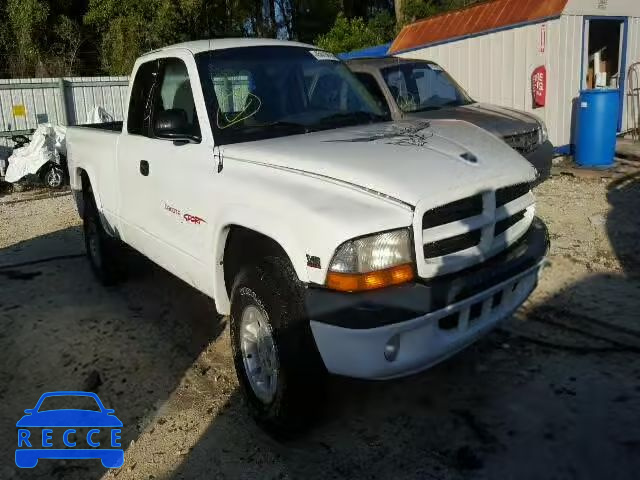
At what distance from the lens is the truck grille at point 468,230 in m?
2.86

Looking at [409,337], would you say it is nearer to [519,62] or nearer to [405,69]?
[405,69]

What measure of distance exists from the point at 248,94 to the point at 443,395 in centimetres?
220

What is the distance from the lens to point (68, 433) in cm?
353

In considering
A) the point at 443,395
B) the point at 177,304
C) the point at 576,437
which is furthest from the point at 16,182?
the point at 576,437

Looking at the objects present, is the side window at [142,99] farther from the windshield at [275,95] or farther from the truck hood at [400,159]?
the truck hood at [400,159]

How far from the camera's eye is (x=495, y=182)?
3154mm

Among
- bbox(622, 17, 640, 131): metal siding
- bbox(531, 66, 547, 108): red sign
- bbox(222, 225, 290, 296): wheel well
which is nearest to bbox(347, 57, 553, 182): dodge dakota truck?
bbox(531, 66, 547, 108): red sign

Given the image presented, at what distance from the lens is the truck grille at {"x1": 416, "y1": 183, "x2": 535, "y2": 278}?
112 inches

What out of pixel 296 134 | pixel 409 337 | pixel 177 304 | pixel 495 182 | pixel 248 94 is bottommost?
pixel 177 304

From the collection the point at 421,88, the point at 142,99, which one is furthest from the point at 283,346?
the point at 421,88

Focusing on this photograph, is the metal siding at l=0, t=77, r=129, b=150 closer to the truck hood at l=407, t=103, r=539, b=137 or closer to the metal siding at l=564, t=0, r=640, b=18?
the truck hood at l=407, t=103, r=539, b=137

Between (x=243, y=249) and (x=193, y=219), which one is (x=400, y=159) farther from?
(x=193, y=219)

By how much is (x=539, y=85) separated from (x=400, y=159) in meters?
8.59

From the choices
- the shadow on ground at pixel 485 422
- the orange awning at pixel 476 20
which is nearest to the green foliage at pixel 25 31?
the orange awning at pixel 476 20
